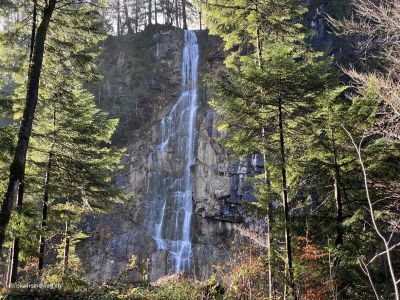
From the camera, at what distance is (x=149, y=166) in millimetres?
27141

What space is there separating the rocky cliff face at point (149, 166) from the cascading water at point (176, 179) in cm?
47

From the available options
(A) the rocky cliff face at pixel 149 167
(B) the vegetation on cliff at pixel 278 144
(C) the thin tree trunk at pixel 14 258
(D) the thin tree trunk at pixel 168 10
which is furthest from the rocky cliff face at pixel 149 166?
(B) the vegetation on cliff at pixel 278 144

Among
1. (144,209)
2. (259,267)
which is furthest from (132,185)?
(259,267)

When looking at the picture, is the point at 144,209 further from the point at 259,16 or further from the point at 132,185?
the point at 259,16

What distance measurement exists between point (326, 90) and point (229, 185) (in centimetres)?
1611

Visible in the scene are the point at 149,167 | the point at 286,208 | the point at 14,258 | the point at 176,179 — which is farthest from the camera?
the point at 149,167

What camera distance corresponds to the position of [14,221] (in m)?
7.80

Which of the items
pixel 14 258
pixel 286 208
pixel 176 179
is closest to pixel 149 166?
pixel 176 179

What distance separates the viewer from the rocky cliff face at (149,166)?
23297mm

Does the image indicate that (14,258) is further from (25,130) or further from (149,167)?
(149,167)

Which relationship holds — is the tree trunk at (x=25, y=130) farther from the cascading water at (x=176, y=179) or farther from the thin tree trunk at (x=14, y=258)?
the cascading water at (x=176, y=179)

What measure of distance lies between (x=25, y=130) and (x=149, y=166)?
1936 cm

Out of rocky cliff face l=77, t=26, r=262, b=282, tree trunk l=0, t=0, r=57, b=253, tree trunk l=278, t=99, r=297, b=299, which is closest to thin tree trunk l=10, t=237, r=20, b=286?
tree trunk l=0, t=0, r=57, b=253

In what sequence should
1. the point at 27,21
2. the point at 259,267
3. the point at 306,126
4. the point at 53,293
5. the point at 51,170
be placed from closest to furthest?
the point at 53,293
the point at 259,267
the point at 306,126
the point at 27,21
the point at 51,170
